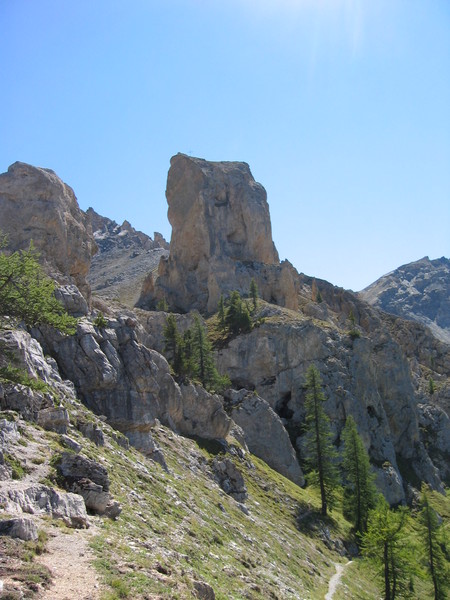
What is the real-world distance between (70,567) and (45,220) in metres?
51.7

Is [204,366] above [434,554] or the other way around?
above

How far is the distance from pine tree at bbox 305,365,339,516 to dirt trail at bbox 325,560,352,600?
937 cm

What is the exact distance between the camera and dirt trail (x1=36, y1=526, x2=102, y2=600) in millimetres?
12148

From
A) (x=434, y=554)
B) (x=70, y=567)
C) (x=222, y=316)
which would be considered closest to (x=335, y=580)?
(x=434, y=554)

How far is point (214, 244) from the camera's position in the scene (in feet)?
395

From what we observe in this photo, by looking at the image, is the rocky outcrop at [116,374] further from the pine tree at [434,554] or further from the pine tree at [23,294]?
the pine tree at [434,554]

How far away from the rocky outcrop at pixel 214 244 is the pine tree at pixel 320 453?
45605 mm

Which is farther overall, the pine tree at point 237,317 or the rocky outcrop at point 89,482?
the pine tree at point 237,317

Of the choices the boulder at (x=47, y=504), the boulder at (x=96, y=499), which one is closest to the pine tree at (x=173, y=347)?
the boulder at (x=96, y=499)

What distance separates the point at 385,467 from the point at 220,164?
92814 mm

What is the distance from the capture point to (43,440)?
21766mm

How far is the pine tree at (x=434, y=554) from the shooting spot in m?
43.9

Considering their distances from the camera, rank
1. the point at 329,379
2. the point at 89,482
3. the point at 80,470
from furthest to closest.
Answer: the point at 329,379, the point at 80,470, the point at 89,482

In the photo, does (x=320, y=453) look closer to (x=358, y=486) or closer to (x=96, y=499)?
(x=358, y=486)
